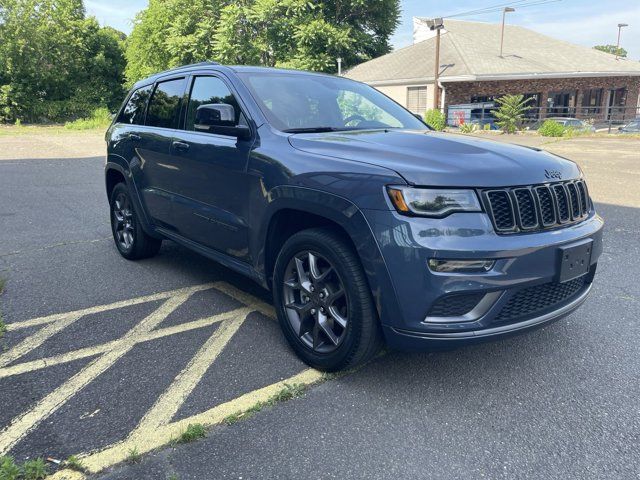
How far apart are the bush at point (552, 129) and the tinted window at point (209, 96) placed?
19.5 m

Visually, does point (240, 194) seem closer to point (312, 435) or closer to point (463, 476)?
point (312, 435)

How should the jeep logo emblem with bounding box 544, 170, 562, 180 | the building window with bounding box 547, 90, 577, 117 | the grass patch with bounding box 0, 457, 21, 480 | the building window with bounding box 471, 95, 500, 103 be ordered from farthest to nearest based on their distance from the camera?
1. the building window with bounding box 547, 90, 577, 117
2. the building window with bounding box 471, 95, 500, 103
3. the jeep logo emblem with bounding box 544, 170, 562, 180
4. the grass patch with bounding box 0, 457, 21, 480

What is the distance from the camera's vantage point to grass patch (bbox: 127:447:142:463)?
236cm

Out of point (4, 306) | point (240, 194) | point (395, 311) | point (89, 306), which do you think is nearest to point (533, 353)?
point (395, 311)

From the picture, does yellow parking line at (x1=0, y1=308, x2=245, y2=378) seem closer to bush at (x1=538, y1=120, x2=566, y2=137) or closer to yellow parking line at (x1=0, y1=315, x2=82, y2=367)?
yellow parking line at (x1=0, y1=315, x2=82, y2=367)

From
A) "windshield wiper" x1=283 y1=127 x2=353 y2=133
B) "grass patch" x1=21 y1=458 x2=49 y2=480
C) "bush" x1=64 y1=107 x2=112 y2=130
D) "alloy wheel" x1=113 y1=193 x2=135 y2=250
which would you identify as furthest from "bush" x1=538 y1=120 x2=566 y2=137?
"bush" x1=64 y1=107 x2=112 y2=130

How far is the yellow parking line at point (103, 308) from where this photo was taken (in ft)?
12.6

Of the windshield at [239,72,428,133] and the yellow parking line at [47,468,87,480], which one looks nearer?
the yellow parking line at [47,468,87,480]

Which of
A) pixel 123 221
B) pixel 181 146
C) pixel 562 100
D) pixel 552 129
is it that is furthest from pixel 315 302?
pixel 562 100

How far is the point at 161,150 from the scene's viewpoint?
442 cm

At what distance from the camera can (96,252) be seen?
5.80 m

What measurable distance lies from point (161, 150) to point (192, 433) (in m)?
2.66

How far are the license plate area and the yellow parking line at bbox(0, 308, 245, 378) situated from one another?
2377mm

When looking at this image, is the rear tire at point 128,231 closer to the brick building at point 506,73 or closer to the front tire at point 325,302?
the front tire at point 325,302
